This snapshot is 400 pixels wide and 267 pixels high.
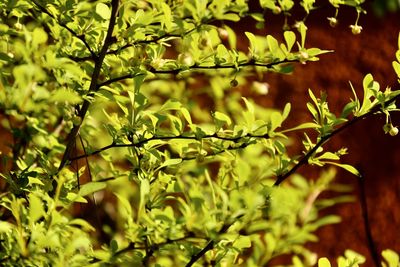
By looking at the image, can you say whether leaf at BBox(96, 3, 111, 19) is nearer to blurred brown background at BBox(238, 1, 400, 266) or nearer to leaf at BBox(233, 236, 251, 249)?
leaf at BBox(233, 236, 251, 249)

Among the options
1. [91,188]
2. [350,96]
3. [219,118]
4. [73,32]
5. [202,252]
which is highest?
[73,32]

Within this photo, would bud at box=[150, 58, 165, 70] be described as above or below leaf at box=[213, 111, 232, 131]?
above

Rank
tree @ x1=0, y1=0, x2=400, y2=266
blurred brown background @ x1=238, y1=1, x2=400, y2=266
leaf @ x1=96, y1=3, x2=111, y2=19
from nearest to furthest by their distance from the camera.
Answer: tree @ x1=0, y1=0, x2=400, y2=266 → leaf @ x1=96, y1=3, x2=111, y2=19 → blurred brown background @ x1=238, y1=1, x2=400, y2=266

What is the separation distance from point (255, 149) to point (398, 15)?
1.88 meters

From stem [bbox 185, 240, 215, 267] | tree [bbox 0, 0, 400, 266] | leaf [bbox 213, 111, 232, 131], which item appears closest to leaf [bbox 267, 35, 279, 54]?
tree [bbox 0, 0, 400, 266]

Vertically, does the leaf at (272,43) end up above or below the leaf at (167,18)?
below

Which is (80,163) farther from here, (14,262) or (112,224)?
(14,262)

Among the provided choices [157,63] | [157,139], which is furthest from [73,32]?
[157,139]

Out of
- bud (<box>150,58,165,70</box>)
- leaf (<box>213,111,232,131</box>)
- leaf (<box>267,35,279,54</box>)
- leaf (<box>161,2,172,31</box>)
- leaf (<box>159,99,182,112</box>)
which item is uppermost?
leaf (<box>161,2,172,31</box>)

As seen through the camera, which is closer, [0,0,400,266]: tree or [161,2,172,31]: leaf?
[0,0,400,266]: tree

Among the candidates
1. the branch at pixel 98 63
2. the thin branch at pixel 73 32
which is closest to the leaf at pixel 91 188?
the branch at pixel 98 63

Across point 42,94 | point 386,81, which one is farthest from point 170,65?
point 386,81

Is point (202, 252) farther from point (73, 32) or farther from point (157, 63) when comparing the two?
point (73, 32)

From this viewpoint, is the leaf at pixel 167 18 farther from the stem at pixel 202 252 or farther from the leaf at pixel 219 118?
the stem at pixel 202 252
